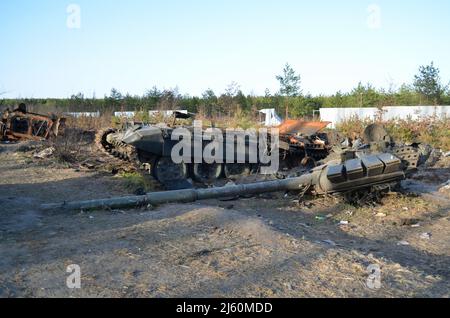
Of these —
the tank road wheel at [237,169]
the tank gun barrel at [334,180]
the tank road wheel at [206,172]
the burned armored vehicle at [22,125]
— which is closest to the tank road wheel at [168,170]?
the tank road wheel at [206,172]

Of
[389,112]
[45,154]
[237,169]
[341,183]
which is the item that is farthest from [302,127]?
[389,112]

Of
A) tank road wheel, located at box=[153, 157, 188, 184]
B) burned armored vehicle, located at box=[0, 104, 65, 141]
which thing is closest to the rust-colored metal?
tank road wheel, located at box=[153, 157, 188, 184]

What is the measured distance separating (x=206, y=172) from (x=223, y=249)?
7156mm

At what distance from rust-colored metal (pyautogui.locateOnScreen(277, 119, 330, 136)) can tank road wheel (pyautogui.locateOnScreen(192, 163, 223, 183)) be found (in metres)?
2.89

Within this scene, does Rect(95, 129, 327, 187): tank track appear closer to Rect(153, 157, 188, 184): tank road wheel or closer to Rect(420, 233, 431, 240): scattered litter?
Rect(153, 157, 188, 184): tank road wheel

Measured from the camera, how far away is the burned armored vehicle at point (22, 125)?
17.6 metres

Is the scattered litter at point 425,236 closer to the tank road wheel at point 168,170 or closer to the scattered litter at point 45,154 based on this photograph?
the tank road wheel at point 168,170

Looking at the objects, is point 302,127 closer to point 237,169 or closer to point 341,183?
point 237,169

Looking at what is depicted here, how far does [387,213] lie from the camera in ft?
26.7

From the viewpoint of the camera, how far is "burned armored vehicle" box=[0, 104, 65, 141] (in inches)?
691

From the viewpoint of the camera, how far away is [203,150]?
451 inches

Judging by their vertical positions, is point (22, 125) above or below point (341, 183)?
above
